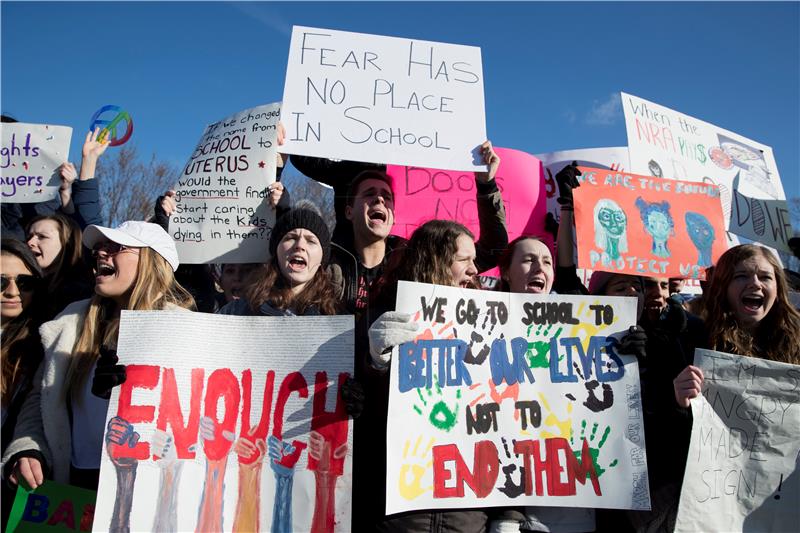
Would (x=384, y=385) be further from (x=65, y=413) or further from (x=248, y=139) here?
(x=248, y=139)

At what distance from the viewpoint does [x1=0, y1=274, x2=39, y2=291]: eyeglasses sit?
129 inches

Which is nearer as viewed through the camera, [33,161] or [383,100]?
[383,100]

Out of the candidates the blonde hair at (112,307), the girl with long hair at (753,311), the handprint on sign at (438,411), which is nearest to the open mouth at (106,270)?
the blonde hair at (112,307)

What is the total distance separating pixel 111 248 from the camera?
3.03m

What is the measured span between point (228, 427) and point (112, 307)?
3.34ft

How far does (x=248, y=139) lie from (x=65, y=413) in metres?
2.05

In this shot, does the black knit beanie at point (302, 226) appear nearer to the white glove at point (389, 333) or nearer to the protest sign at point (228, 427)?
the protest sign at point (228, 427)

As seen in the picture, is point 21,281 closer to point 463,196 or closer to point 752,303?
point 463,196

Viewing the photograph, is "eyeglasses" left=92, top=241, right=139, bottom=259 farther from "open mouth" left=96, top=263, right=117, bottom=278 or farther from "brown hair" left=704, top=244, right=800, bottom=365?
"brown hair" left=704, top=244, right=800, bottom=365

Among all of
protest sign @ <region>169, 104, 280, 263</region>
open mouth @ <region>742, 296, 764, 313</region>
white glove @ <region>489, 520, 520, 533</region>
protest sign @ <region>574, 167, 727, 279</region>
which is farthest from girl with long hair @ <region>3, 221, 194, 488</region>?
open mouth @ <region>742, 296, 764, 313</region>

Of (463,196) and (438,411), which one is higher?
(463,196)

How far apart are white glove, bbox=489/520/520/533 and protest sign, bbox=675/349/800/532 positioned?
80 cm

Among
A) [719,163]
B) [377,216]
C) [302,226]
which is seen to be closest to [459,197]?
[377,216]

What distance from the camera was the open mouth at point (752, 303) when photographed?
2994mm
